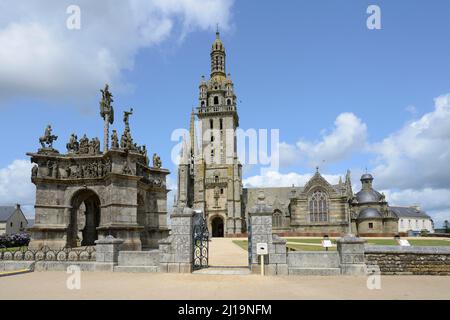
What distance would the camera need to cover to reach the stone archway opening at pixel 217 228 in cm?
6212

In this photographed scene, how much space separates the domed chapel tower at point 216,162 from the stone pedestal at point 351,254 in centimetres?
4578

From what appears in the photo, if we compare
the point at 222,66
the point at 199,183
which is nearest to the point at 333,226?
the point at 199,183

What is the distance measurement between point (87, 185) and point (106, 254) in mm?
8077

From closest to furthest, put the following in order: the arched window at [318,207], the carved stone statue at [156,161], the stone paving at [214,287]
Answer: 1. the stone paving at [214,287]
2. the carved stone statue at [156,161]
3. the arched window at [318,207]

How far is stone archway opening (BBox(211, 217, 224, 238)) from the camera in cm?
6212

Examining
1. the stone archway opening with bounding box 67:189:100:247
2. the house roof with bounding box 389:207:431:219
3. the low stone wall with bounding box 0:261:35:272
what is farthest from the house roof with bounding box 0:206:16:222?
the house roof with bounding box 389:207:431:219

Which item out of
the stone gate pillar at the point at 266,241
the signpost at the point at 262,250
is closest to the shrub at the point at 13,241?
the stone gate pillar at the point at 266,241

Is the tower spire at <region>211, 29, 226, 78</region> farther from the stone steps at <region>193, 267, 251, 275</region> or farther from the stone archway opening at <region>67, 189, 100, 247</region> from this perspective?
the stone steps at <region>193, 267, 251, 275</region>

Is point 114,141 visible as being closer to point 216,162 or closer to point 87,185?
point 87,185

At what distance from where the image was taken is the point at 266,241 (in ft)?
45.9

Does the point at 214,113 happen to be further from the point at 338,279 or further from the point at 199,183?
the point at 338,279

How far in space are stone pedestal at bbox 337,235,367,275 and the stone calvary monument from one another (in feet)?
38.9

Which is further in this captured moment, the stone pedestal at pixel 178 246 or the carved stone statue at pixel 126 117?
the carved stone statue at pixel 126 117

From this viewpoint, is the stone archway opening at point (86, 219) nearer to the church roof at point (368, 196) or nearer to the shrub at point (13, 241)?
the shrub at point (13, 241)
